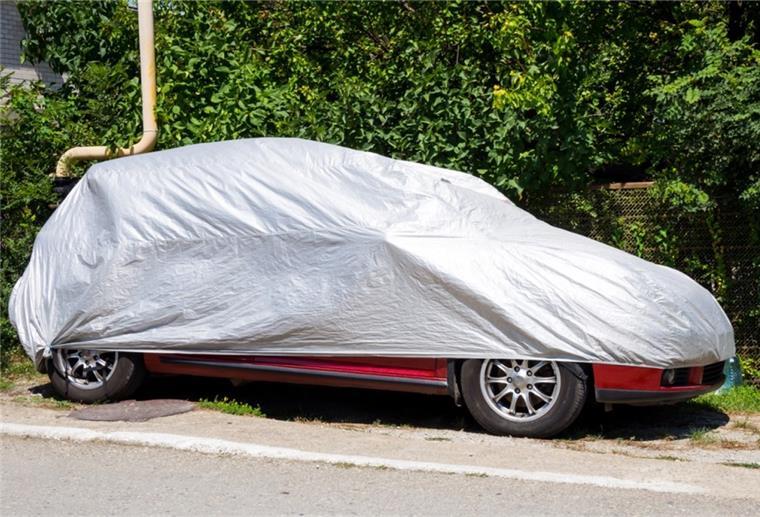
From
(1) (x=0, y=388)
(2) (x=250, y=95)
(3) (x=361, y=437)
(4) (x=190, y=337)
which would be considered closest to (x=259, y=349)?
(4) (x=190, y=337)

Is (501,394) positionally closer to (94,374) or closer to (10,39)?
(94,374)

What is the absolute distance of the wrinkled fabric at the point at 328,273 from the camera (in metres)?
7.17

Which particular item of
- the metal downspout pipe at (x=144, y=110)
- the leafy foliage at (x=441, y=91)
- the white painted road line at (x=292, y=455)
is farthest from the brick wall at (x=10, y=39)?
the white painted road line at (x=292, y=455)

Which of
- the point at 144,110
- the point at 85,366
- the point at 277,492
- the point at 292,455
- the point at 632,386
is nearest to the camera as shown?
the point at 277,492

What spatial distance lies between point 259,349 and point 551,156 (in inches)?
141

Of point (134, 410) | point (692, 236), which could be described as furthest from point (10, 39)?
point (692, 236)

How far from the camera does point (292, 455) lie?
6.68 meters

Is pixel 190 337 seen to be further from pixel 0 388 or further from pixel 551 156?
pixel 551 156

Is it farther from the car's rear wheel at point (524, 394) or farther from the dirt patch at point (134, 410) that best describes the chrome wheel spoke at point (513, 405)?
the dirt patch at point (134, 410)

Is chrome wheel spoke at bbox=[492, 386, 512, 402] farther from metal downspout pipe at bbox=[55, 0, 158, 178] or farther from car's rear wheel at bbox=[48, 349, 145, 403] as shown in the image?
metal downspout pipe at bbox=[55, 0, 158, 178]

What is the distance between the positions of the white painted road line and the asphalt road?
0.09 metres

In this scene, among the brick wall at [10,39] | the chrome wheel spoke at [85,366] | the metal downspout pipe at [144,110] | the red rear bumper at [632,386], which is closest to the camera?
the red rear bumper at [632,386]

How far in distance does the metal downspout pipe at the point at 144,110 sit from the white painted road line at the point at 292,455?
370cm

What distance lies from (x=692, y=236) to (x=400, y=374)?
11.5 ft
